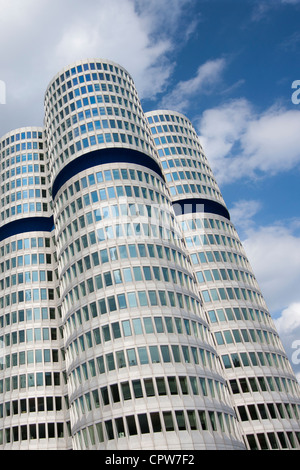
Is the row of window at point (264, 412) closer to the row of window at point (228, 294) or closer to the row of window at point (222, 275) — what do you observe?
the row of window at point (228, 294)

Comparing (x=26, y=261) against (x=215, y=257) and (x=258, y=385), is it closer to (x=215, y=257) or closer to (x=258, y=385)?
(x=215, y=257)

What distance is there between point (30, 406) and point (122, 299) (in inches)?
996

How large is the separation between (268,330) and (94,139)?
43.9 m

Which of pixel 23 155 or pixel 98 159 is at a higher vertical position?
pixel 23 155

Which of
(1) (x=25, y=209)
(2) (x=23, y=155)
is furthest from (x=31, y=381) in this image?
(2) (x=23, y=155)

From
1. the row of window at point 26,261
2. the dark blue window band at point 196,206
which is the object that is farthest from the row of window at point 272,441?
the row of window at point 26,261

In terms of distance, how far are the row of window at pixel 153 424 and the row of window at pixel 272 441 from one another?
14737mm

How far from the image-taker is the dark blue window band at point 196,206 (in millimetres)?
80775

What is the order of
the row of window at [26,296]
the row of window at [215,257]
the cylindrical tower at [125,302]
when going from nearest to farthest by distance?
the cylindrical tower at [125,302]
the row of window at [26,296]
the row of window at [215,257]

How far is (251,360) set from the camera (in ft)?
211

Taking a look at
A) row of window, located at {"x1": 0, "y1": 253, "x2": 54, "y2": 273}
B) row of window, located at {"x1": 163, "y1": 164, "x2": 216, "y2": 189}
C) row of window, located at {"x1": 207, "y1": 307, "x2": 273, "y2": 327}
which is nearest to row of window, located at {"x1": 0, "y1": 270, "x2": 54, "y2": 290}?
row of window, located at {"x1": 0, "y1": 253, "x2": 54, "y2": 273}

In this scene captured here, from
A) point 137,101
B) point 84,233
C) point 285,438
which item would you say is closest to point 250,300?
point 285,438

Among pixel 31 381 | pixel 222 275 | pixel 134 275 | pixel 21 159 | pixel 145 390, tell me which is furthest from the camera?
pixel 21 159

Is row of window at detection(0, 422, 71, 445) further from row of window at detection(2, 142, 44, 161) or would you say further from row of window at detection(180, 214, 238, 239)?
row of window at detection(2, 142, 44, 161)
